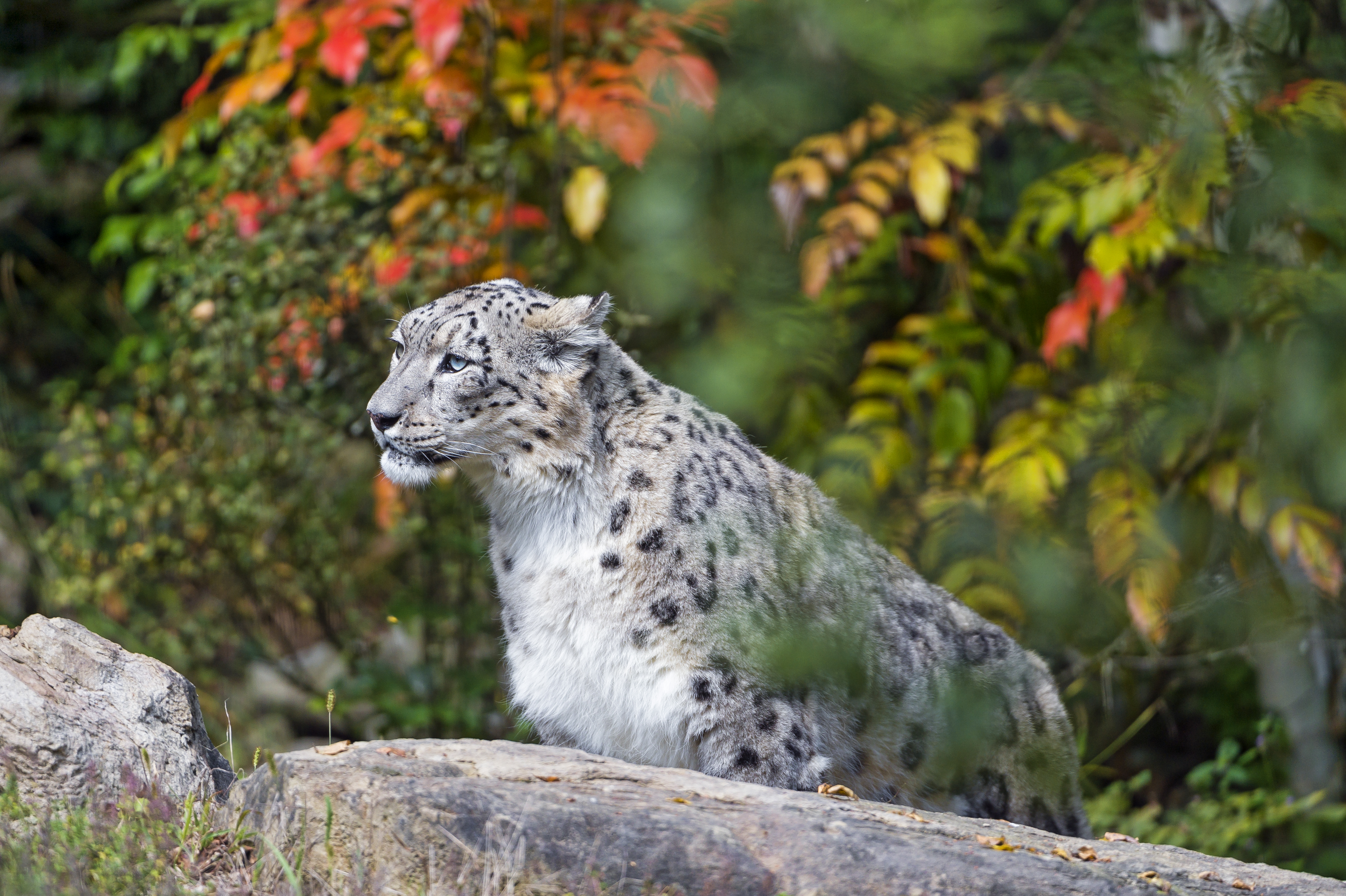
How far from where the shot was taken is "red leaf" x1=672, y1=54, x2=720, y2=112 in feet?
4.45

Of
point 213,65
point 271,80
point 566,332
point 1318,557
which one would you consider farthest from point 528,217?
point 1318,557

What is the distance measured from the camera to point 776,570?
4.20 meters

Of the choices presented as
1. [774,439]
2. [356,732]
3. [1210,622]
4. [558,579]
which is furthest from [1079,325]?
[356,732]

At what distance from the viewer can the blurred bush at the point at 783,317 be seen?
121 centimetres

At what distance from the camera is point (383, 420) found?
14.2 ft

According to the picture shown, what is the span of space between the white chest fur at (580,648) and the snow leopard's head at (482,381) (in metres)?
0.30

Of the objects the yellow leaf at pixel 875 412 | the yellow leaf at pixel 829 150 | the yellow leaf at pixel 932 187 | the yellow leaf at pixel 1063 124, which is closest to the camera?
the yellow leaf at pixel 1063 124

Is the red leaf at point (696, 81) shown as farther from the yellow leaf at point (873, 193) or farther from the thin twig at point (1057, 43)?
the yellow leaf at point (873, 193)

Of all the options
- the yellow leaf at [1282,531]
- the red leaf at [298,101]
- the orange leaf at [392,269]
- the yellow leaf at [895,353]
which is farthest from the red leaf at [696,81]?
the orange leaf at [392,269]

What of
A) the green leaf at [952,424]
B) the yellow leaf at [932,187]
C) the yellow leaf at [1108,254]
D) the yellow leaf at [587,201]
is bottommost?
the green leaf at [952,424]

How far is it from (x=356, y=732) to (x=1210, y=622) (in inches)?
281

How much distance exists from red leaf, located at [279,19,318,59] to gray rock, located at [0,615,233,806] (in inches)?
109

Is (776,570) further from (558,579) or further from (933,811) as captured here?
(933,811)

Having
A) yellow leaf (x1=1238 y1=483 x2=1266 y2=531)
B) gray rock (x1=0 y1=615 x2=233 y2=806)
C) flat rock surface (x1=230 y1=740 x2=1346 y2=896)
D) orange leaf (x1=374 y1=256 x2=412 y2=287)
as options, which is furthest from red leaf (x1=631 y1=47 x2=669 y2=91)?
orange leaf (x1=374 y1=256 x2=412 y2=287)
